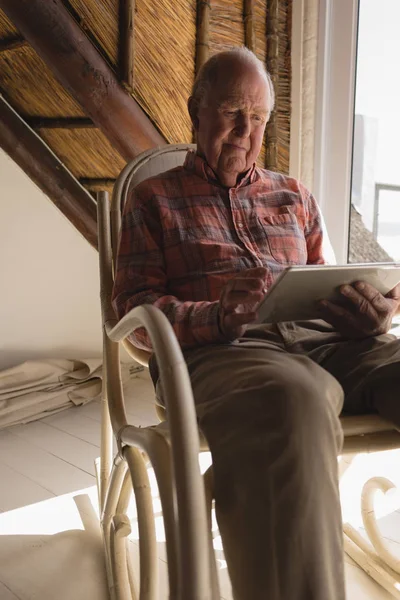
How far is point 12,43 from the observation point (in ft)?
6.92

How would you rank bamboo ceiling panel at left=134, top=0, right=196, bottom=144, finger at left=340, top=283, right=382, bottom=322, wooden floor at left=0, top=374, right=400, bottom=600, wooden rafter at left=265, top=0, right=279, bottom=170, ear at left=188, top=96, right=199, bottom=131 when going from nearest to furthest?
finger at left=340, top=283, right=382, bottom=322, wooden floor at left=0, top=374, right=400, bottom=600, ear at left=188, top=96, right=199, bottom=131, bamboo ceiling panel at left=134, top=0, right=196, bottom=144, wooden rafter at left=265, top=0, right=279, bottom=170

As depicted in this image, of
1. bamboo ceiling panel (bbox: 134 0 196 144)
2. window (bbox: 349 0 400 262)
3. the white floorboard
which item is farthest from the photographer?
window (bbox: 349 0 400 262)

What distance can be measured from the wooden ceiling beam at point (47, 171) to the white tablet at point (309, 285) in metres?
1.54

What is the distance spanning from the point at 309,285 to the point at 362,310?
0.18 m

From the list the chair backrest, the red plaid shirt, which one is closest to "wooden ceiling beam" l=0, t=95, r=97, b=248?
the chair backrest

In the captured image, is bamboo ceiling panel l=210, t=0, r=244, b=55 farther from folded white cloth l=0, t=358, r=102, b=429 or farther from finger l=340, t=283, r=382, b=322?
finger l=340, t=283, r=382, b=322

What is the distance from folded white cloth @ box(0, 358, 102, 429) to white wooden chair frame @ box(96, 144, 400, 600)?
0.78 m

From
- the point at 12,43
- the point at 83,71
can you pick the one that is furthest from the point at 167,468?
the point at 12,43

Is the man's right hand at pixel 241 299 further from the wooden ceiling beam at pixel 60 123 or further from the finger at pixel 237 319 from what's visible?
the wooden ceiling beam at pixel 60 123

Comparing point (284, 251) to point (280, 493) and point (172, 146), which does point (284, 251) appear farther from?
point (280, 493)

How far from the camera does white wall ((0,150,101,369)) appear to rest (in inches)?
94.5

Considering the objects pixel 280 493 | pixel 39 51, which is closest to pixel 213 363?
pixel 280 493

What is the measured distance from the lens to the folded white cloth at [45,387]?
2236 millimetres

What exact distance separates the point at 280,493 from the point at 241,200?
2.52ft
